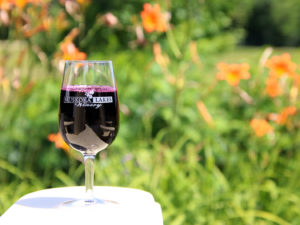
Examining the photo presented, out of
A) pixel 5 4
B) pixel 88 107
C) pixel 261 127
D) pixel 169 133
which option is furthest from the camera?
pixel 169 133

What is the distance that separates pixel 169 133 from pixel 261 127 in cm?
58

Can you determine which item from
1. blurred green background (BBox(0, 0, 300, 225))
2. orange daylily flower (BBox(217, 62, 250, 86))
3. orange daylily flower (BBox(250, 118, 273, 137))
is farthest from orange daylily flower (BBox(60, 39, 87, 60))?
orange daylily flower (BBox(250, 118, 273, 137))

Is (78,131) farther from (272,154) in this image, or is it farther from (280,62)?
(280,62)

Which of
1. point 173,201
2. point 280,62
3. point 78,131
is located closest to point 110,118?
point 78,131

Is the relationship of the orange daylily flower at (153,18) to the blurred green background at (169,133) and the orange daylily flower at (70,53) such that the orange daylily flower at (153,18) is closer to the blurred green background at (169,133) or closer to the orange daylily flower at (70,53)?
the blurred green background at (169,133)

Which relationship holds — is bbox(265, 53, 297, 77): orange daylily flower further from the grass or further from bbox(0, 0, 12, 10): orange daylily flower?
bbox(0, 0, 12, 10): orange daylily flower

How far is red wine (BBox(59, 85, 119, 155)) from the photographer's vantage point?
1.44m

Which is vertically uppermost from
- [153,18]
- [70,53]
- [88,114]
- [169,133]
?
[153,18]

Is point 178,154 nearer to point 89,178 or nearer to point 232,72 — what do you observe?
point 232,72

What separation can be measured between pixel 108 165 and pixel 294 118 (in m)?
1.35

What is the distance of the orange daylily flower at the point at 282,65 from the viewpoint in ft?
10.7

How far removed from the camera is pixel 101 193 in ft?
5.74

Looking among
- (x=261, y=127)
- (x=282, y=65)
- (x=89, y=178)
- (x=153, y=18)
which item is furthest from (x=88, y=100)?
(x=282, y=65)

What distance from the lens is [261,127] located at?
10.3 feet
